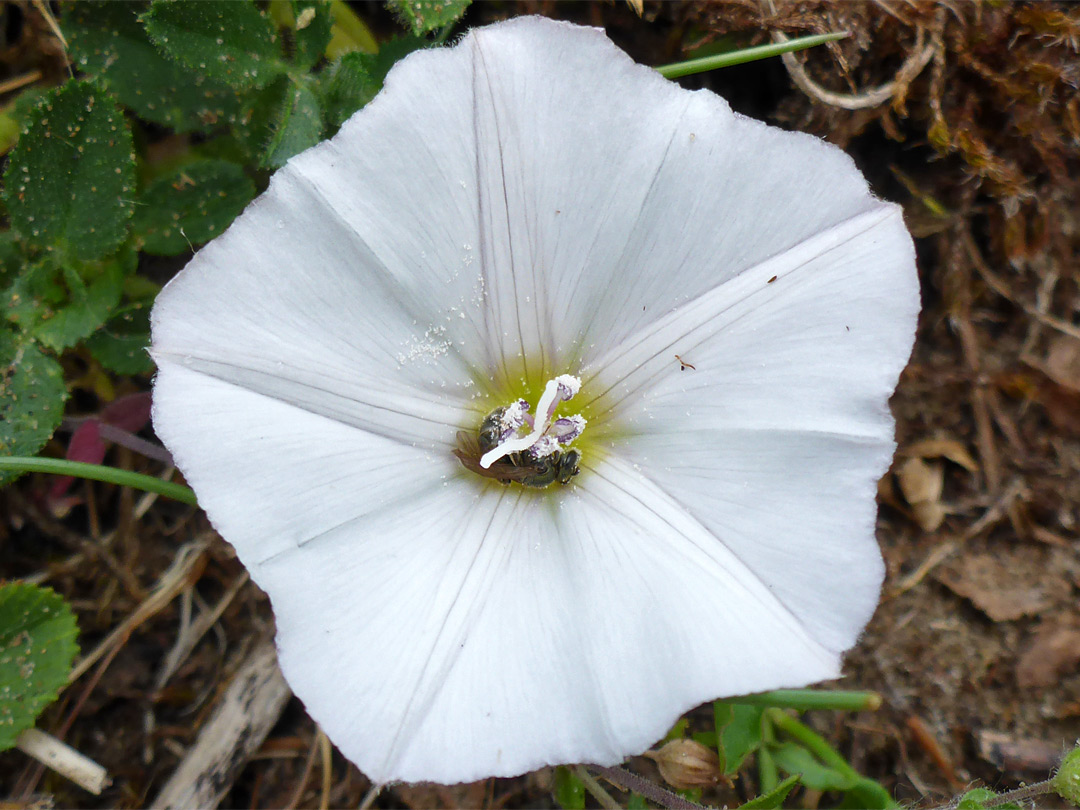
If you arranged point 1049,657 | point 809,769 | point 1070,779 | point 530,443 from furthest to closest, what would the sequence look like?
point 1049,657 < point 809,769 < point 1070,779 < point 530,443

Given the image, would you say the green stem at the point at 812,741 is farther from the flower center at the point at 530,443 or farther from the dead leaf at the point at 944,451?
the flower center at the point at 530,443

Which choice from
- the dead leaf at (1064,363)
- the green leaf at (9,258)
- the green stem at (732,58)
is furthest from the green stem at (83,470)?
the dead leaf at (1064,363)

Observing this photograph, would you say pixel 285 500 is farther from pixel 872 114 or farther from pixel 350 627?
pixel 872 114

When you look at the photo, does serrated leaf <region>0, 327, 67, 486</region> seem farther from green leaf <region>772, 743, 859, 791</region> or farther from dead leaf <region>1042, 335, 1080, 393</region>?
dead leaf <region>1042, 335, 1080, 393</region>

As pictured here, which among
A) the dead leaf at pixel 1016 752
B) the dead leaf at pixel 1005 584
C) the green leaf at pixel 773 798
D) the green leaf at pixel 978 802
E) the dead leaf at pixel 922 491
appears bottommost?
the green leaf at pixel 978 802

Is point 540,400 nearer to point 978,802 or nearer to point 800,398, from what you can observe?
point 800,398

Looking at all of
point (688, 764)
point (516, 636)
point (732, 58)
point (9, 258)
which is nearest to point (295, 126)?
point (9, 258)

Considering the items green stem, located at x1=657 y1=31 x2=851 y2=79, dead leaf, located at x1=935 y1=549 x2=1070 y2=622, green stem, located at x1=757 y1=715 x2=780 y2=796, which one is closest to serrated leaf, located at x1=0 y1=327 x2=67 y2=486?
green stem, located at x1=657 y1=31 x2=851 y2=79
